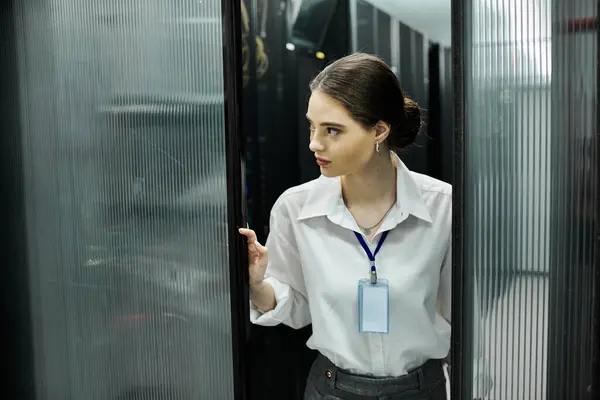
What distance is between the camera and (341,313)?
1.86 meters

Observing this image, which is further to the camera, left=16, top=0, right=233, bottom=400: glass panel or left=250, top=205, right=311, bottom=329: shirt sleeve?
left=250, top=205, right=311, bottom=329: shirt sleeve

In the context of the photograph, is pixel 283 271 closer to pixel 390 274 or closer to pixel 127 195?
pixel 390 274

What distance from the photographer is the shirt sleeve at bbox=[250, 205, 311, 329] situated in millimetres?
1954

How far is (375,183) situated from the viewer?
1.88 meters

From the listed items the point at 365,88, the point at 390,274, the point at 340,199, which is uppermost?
the point at 365,88

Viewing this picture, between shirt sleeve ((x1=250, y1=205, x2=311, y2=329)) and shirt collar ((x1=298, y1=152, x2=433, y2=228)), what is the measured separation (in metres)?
0.09

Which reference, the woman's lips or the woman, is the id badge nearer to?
the woman

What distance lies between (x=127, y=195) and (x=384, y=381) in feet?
2.87

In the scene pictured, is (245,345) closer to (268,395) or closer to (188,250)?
(188,250)

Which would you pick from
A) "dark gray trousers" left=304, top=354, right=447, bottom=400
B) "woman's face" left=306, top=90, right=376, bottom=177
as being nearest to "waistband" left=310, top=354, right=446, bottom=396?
"dark gray trousers" left=304, top=354, right=447, bottom=400

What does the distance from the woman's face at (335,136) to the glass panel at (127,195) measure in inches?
9.7

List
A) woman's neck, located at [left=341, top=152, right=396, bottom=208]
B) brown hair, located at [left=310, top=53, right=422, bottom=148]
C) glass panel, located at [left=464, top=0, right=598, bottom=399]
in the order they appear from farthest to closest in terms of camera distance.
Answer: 1. woman's neck, located at [left=341, top=152, right=396, bottom=208]
2. brown hair, located at [left=310, top=53, right=422, bottom=148]
3. glass panel, located at [left=464, top=0, right=598, bottom=399]

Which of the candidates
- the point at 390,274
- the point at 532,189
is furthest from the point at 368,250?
the point at 532,189

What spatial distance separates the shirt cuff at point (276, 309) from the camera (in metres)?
1.91
